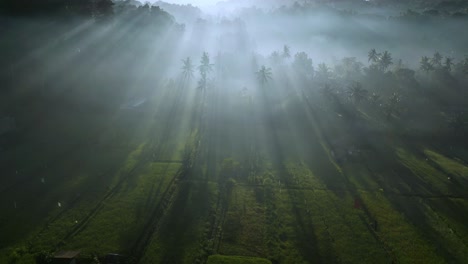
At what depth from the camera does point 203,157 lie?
8638 centimetres

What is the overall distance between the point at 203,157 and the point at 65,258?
Result: 44.1m

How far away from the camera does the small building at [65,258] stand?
47.2m

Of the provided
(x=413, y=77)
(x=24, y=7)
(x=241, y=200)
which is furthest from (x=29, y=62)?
(x=413, y=77)

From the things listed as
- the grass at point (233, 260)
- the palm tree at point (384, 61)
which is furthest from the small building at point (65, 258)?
the palm tree at point (384, 61)

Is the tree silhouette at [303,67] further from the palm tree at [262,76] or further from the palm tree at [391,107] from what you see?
the palm tree at [391,107]

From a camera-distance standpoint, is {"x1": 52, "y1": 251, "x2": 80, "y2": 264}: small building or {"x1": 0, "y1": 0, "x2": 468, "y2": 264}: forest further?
{"x1": 0, "y1": 0, "x2": 468, "y2": 264}: forest

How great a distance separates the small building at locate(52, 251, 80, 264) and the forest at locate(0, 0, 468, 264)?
232 mm

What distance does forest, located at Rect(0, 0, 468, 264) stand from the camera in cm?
5450

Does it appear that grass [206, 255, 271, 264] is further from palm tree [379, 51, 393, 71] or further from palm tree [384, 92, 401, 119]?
palm tree [379, 51, 393, 71]

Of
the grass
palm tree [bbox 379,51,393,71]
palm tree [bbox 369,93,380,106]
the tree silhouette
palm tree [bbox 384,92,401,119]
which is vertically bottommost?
the grass

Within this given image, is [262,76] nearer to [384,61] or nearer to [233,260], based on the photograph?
Result: [384,61]

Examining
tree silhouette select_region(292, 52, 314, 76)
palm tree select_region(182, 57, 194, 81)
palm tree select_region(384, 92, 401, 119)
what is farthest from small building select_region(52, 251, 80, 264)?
tree silhouette select_region(292, 52, 314, 76)

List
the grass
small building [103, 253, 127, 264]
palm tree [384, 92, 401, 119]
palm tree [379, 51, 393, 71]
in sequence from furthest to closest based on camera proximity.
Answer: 1. palm tree [379, 51, 393, 71]
2. palm tree [384, 92, 401, 119]
3. the grass
4. small building [103, 253, 127, 264]

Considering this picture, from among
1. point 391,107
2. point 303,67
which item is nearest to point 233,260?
point 391,107
